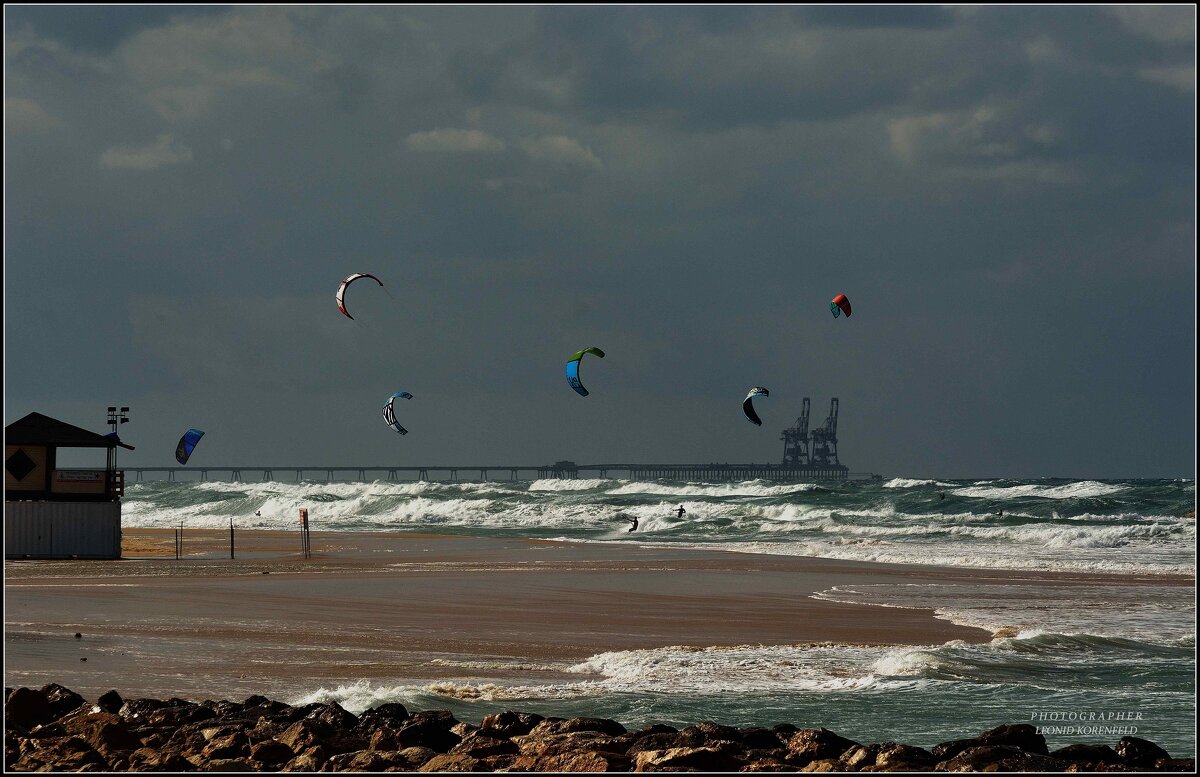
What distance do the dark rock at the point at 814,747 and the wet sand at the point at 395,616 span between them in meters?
4.21

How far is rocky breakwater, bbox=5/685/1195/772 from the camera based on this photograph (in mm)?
6746

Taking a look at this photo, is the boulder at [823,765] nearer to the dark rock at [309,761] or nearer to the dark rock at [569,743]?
the dark rock at [569,743]

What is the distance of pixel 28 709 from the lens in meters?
8.28

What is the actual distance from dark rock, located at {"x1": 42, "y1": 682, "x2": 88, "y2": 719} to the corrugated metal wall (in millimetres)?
18438

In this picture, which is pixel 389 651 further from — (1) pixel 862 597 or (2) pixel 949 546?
(2) pixel 949 546

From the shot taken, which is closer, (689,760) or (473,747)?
(689,760)

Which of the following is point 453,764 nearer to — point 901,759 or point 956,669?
point 901,759

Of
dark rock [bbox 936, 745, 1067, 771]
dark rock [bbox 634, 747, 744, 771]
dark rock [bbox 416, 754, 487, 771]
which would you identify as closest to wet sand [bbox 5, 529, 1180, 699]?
dark rock [bbox 416, 754, 487, 771]

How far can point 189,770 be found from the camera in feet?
22.8

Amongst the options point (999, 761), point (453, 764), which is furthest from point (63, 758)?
point (999, 761)

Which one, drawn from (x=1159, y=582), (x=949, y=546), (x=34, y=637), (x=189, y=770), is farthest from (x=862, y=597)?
(x=949, y=546)

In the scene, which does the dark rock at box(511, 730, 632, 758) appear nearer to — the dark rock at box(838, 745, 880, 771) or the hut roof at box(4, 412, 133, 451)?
the dark rock at box(838, 745, 880, 771)

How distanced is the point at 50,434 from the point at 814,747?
22.1 meters

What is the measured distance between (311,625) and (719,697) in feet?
20.2
